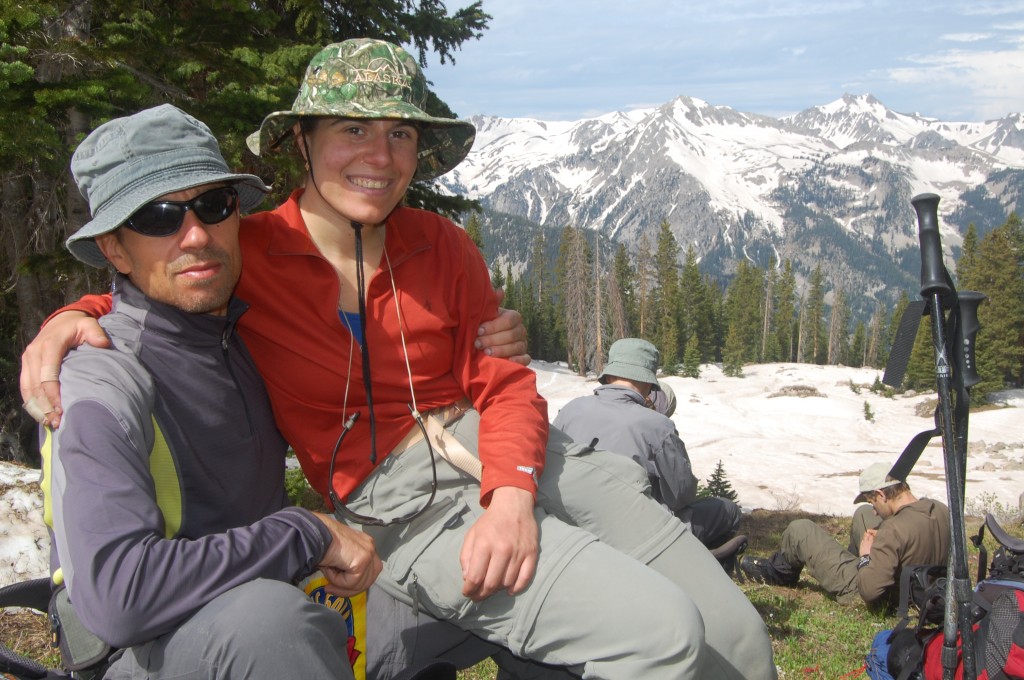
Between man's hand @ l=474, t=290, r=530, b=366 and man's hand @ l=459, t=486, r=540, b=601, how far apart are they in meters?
0.63

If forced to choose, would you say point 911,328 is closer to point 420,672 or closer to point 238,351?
point 420,672

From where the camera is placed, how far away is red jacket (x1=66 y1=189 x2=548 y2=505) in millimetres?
2408

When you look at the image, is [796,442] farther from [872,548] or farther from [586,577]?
[586,577]

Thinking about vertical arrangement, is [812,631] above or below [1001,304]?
above

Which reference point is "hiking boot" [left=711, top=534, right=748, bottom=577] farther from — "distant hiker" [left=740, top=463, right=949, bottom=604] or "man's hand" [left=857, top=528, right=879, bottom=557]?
"man's hand" [left=857, top=528, right=879, bottom=557]

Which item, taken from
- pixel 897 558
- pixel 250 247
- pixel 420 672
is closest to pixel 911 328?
pixel 420 672

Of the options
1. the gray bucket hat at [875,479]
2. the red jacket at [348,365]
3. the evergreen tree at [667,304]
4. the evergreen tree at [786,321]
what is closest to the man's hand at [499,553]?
the red jacket at [348,365]

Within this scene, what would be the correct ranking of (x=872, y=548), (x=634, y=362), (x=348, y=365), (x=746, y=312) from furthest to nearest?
(x=746, y=312)
(x=872, y=548)
(x=634, y=362)
(x=348, y=365)

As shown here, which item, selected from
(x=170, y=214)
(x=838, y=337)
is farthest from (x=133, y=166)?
(x=838, y=337)

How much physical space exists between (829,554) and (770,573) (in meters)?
0.75

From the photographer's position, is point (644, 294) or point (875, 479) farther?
point (644, 294)

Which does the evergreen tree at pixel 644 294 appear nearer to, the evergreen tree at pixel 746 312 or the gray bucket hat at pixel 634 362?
the evergreen tree at pixel 746 312

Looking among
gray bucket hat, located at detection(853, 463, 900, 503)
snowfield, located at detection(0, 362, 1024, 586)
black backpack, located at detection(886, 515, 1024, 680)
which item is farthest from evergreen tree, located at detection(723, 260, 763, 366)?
black backpack, located at detection(886, 515, 1024, 680)

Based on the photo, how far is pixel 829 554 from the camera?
25.2ft
